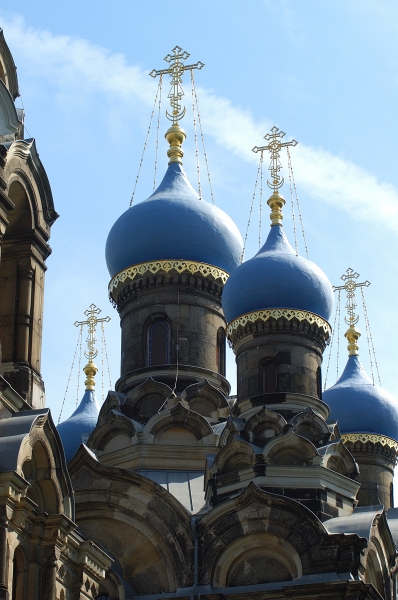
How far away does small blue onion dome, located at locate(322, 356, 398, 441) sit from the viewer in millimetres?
22719

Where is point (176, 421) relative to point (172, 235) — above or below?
below

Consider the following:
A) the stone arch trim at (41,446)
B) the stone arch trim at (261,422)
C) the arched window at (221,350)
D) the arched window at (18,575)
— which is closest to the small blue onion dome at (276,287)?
the arched window at (221,350)

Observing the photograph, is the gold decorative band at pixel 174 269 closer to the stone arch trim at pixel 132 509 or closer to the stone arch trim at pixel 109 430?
the stone arch trim at pixel 109 430

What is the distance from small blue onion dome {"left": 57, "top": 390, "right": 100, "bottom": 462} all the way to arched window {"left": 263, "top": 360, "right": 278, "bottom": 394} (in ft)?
10.3

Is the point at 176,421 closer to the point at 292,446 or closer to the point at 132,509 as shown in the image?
the point at 132,509

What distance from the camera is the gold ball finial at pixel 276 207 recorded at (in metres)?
21.2

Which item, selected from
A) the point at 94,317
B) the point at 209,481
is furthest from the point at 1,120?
the point at 94,317

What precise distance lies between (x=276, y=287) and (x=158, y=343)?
235 cm

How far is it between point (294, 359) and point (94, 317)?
19.7 feet

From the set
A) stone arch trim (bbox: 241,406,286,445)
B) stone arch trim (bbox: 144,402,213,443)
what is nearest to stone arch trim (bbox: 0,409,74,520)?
stone arch trim (bbox: 241,406,286,445)

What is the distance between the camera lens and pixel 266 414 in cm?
1861

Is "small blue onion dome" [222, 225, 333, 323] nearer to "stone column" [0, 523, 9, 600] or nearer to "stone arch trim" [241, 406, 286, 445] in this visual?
"stone arch trim" [241, 406, 286, 445]

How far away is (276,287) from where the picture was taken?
19766 mm

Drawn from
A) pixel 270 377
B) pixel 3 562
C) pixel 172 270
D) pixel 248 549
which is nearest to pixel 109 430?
pixel 270 377
